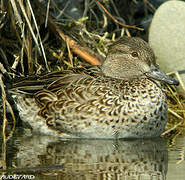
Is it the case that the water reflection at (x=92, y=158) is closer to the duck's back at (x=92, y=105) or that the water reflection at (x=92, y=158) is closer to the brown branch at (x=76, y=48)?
Result: the duck's back at (x=92, y=105)

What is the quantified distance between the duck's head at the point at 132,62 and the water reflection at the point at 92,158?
2.52 ft

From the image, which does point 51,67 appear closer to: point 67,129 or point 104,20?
point 104,20

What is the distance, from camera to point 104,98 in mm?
4977

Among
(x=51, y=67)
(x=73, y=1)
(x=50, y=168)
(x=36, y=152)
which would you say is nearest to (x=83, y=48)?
(x=51, y=67)

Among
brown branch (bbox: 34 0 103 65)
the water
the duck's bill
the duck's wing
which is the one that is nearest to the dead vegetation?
brown branch (bbox: 34 0 103 65)

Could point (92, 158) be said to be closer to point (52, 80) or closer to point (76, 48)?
point (52, 80)

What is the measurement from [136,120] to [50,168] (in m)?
1.36

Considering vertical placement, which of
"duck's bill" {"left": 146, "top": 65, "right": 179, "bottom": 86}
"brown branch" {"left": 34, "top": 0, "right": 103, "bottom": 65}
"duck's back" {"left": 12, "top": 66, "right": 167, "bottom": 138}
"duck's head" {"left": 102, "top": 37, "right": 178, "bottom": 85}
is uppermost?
"brown branch" {"left": 34, "top": 0, "right": 103, "bottom": 65}

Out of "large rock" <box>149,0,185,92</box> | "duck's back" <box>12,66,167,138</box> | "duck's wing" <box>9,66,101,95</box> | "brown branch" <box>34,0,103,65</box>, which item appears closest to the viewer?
"duck's back" <box>12,66,167,138</box>

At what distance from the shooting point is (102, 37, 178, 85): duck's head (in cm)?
523

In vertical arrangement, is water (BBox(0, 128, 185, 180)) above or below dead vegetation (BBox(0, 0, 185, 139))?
below

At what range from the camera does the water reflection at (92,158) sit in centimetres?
371

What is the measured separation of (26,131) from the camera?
549cm

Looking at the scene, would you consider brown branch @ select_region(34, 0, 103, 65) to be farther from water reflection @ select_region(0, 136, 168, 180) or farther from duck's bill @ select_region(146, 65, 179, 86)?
water reflection @ select_region(0, 136, 168, 180)
